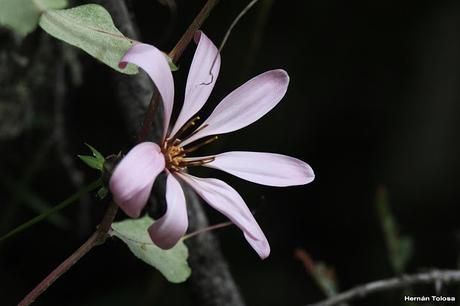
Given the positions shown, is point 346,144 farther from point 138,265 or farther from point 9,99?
point 9,99

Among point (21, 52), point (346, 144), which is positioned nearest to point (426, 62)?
point (346, 144)

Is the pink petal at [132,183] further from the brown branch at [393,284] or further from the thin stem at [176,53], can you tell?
the brown branch at [393,284]

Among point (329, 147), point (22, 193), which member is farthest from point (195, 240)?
point (329, 147)

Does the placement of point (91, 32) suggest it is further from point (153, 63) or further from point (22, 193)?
point (22, 193)

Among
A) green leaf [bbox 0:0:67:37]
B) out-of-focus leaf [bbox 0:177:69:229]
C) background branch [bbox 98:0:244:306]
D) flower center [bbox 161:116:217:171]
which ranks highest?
green leaf [bbox 0:0:67:37]

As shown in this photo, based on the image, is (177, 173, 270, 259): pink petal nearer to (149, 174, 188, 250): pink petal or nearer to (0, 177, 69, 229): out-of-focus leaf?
(149, 174, 188, 250): pink petal

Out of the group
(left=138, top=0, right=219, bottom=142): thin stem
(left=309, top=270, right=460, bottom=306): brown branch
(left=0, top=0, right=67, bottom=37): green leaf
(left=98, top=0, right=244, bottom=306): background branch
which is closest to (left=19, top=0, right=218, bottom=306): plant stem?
(left=138, top=0, right=219, bottom=142): thin stem

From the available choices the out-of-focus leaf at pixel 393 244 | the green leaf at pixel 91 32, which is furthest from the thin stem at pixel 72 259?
the out-of-focus leaf at pixel 393 244
